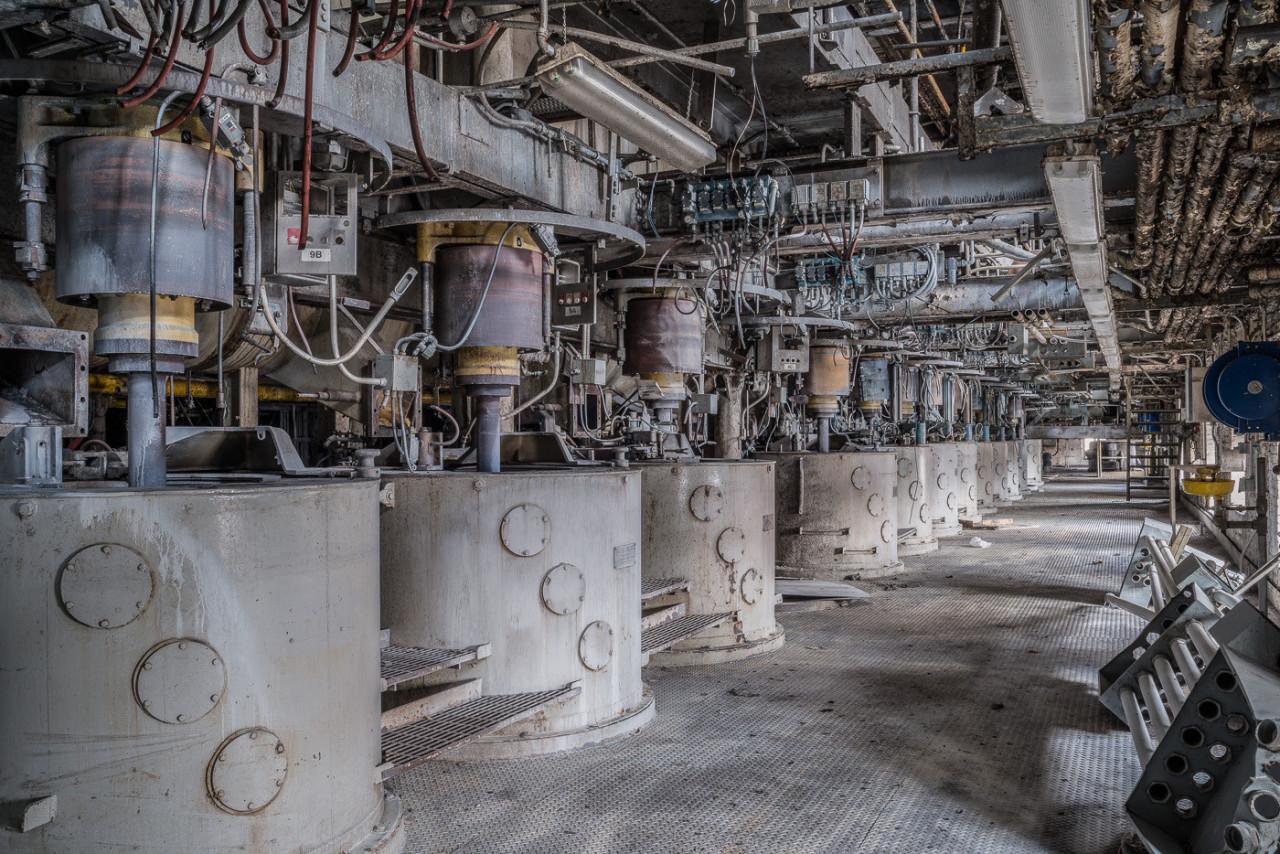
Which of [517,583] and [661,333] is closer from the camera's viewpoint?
[517,583]

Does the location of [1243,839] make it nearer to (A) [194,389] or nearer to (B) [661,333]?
(B) [661,333]

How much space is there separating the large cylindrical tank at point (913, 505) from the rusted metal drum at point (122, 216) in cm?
965

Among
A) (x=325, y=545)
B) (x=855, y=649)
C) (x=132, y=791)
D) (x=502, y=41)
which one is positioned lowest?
(x=855, y=649)

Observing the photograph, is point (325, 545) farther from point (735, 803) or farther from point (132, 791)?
point (735, 803)

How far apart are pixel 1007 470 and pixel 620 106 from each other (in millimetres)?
18098

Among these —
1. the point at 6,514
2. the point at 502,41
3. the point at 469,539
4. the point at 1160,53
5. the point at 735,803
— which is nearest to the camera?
the point at 6,514

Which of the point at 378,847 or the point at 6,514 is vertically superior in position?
the point at 6,514

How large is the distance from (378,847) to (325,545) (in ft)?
2.96

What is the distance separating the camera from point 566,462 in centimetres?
514

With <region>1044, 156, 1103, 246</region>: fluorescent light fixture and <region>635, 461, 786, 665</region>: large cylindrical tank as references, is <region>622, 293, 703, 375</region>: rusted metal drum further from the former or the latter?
<region>1044, 156, 1103, 246</region>: fluorescent light fixture

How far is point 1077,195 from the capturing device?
406cm

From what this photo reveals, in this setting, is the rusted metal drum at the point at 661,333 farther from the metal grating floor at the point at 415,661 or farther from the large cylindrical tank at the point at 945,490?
the large cylindrical tank at the point at 945,490

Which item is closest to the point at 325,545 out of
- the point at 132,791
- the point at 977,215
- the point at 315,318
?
the point at 132,791

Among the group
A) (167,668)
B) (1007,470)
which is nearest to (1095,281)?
(167,668)
